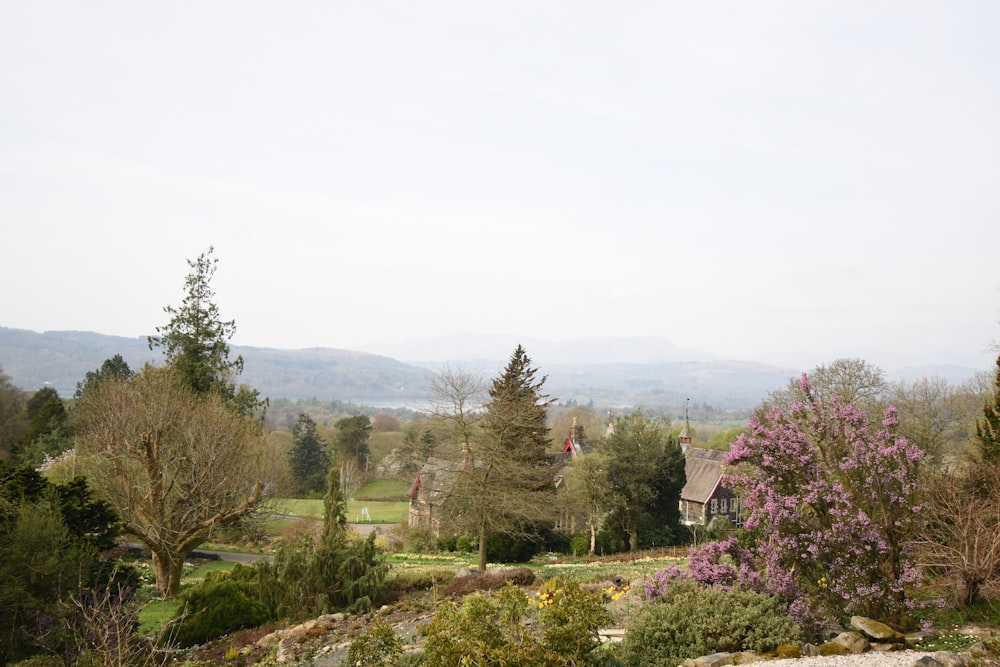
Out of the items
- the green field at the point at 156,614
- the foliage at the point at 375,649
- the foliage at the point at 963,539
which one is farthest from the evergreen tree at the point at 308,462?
the foliage at the point at 963,539

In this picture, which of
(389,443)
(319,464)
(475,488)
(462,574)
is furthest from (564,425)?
(462,574)

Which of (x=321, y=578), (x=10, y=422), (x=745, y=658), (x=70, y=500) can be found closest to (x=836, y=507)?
(x=745, y=658)

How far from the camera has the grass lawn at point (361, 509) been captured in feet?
145

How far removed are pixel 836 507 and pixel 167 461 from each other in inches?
823

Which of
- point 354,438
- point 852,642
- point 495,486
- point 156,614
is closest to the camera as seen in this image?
point 852,642

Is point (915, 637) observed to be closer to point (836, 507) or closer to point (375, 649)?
point (836, 507)

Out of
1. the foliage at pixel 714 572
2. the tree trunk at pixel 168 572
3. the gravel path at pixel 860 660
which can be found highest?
the foliage at pixel 714 572

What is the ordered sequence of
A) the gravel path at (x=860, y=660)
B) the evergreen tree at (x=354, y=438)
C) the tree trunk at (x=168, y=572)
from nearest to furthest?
the gravel path at (x=860, y=660) → the tree trunk at (x=168, y=572) → the evergreen tree at (x=354, y=438)

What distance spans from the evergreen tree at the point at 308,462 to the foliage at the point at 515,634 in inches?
2010

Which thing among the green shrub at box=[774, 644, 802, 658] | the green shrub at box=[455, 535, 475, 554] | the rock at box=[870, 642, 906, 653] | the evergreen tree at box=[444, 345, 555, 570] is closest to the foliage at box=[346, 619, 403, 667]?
the green shrub at box=[774, 644, 802, 658]

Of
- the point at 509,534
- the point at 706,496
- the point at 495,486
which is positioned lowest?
the point at 706,496

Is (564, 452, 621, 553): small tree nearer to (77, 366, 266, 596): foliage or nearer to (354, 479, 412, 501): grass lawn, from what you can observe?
(77, 366, 266, 596): foliage

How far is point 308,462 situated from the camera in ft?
190

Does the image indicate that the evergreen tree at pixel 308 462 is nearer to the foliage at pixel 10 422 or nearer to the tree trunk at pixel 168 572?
→ the foliage at pixel 10 422
